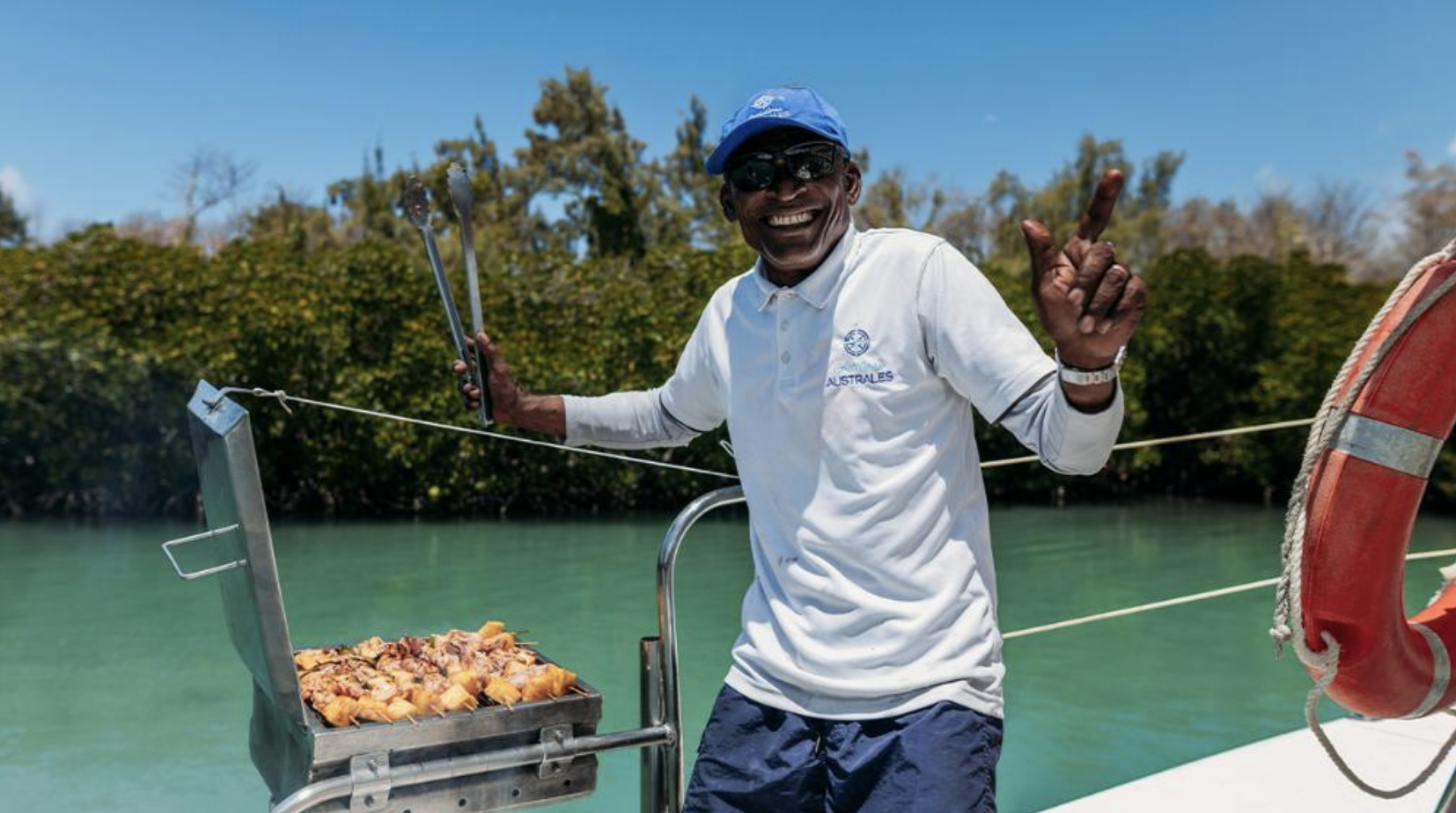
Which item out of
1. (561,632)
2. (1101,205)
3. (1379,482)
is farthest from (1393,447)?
(561,632)

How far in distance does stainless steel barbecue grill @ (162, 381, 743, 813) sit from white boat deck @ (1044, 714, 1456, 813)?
4.42ft

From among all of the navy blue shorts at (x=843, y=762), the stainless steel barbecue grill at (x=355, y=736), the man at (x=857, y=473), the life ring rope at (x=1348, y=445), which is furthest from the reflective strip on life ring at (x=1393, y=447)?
the stainless steel barbecue grill at (x=355, y=736)

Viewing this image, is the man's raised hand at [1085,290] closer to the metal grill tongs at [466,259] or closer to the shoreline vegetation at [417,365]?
the metal grill tongs at [466,259]

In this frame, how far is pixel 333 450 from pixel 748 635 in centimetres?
1052

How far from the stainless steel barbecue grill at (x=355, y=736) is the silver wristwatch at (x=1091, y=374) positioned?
3.19 feet

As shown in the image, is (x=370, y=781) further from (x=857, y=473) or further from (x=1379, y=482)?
(x=1379, y=482)

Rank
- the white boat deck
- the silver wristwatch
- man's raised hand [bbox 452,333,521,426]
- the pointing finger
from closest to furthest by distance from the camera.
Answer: the pointing finger
the silver wristwatch
man's raised hand [bbox 452,333,521,426]
the white boat deck

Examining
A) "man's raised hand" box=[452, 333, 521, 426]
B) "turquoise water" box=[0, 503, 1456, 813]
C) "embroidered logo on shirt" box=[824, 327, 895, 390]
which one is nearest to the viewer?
"embroidered logo on shirt" box=[824, 327, 895, 390]

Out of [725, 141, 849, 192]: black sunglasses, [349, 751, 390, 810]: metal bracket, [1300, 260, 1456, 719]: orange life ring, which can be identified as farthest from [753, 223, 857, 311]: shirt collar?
[349, 751, 390, 810]: metal bracket

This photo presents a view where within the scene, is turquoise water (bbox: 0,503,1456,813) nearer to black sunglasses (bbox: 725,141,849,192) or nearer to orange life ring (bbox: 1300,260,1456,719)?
orange life ring (bbox: 1300,260,1456,719)

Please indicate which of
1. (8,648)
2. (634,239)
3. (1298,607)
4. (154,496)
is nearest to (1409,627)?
(1298,607)

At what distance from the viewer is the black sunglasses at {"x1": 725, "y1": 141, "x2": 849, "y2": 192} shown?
1938 millimetres

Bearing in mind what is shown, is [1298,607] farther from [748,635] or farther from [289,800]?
[289,800]

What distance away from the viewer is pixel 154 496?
11812 mm
